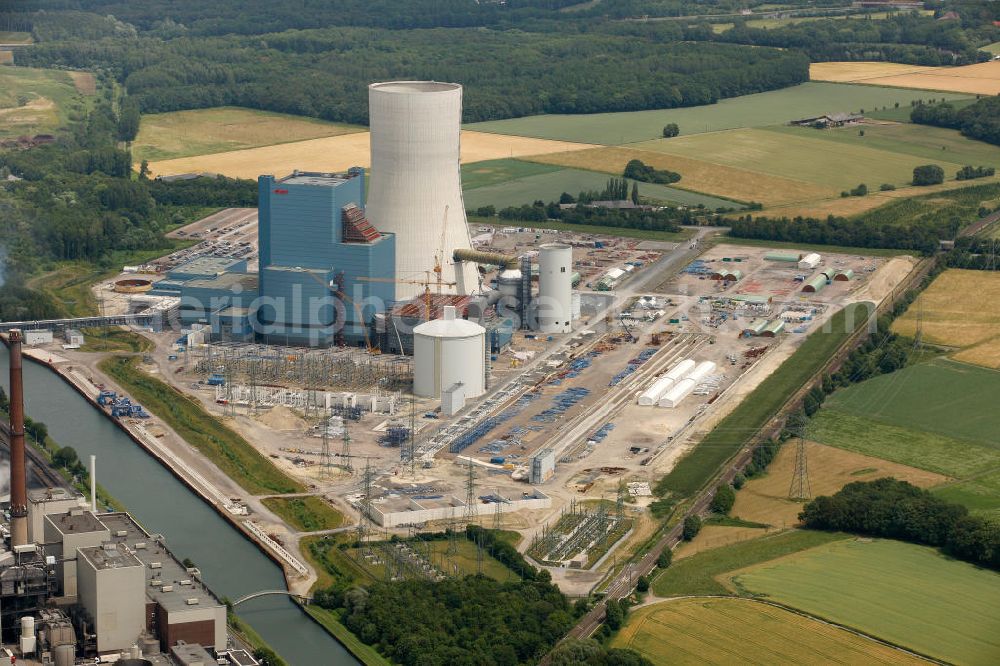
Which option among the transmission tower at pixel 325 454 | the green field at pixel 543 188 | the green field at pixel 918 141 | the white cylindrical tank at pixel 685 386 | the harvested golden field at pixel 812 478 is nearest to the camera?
the harvested golden field at pixel 812 478

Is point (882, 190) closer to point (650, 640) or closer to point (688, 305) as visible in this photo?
point (688, 305)

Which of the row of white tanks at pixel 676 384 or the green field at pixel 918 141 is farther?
the green field at pixel 918 141

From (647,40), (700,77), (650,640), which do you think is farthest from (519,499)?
(647,40)

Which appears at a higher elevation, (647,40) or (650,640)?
(647,40)

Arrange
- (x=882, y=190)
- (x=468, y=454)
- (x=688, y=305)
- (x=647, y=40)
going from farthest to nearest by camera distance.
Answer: (x=647, y=40), (x=882, y=190), (x=688, y=305), (x=468, y=454)

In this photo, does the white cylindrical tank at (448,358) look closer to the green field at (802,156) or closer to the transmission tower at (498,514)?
the transmission tower at (498,514)

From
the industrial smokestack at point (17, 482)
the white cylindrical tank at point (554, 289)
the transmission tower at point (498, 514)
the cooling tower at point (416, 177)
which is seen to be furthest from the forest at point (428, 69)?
the industrial smokestack at point (17, 482)

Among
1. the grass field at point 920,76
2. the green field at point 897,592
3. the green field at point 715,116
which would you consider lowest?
the green field at point 897,592

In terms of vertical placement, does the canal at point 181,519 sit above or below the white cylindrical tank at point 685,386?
below
